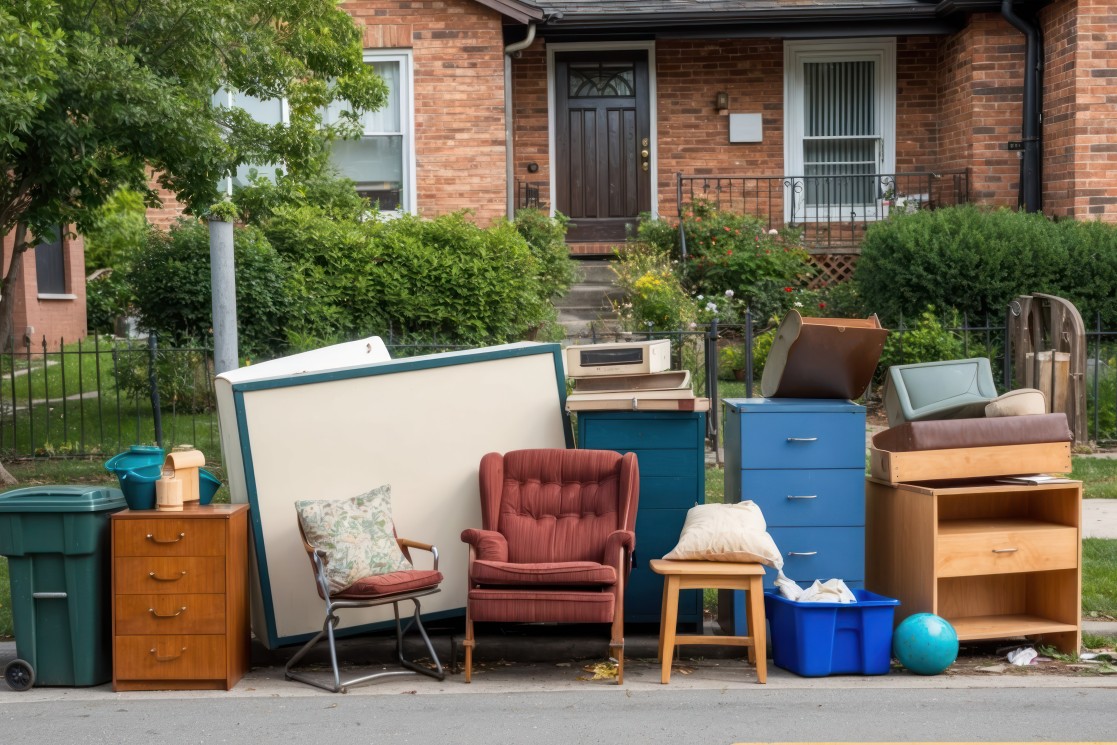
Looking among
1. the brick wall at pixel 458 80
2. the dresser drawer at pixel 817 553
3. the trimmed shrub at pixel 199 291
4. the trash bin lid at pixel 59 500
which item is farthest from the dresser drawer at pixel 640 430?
the brick wall at pixel 458 80

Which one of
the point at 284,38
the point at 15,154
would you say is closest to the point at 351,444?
the point at 15,154

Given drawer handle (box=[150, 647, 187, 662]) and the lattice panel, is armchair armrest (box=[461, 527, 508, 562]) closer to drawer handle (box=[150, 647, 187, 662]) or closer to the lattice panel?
drawer handle (box=[150, 647, 187, 662])

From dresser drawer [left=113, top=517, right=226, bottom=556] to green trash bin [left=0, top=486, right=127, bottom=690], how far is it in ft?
0.55

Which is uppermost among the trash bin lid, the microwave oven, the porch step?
the porch step

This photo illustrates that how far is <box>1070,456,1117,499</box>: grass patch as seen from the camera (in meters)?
9.53

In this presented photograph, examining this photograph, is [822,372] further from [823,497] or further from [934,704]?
[934,704]

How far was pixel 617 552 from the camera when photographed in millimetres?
5957

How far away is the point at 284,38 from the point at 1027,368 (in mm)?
7442

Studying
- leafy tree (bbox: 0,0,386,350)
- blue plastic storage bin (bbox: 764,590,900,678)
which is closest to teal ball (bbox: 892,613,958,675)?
blue plastic storage bin (bbox: 764,590,900,678)

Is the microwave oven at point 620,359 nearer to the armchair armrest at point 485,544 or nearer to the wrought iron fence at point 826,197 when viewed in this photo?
the armchair armrest at point 485,544

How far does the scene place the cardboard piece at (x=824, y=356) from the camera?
6457 millimetres

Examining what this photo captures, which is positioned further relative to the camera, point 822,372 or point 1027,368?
point 1027,368

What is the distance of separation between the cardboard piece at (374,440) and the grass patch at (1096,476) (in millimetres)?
4878

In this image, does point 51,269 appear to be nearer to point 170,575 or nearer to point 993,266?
point 993,266
